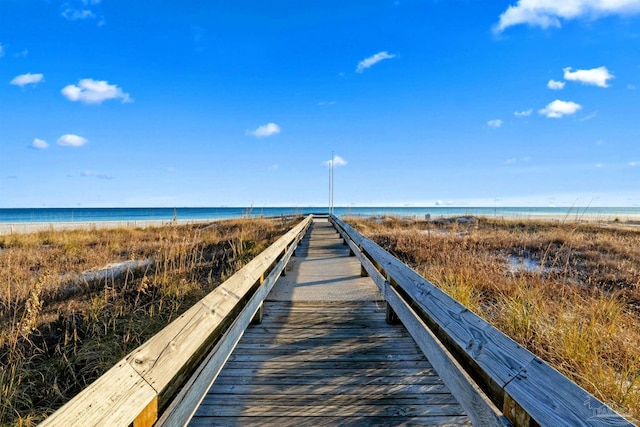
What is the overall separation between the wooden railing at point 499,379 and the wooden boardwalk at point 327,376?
427mm

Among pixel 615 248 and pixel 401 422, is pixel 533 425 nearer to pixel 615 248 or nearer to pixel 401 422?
pixel 401 422

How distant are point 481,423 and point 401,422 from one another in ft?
2.55

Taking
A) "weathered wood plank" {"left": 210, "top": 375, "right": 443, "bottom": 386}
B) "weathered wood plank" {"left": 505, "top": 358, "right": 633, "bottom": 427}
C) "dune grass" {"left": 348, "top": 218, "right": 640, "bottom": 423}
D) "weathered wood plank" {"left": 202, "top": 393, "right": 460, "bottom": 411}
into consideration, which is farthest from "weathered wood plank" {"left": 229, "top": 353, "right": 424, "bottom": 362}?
"weathered wood plank" {"left": 505, "top": 358, "right": 633, "bottom": 427}

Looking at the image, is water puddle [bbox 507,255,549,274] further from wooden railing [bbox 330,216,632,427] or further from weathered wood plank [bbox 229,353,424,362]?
wooden railing [bbox 330,216,632,427]

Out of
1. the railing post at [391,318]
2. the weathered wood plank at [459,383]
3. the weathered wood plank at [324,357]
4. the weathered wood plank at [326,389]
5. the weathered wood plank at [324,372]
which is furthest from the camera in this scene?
the railing post at [391,318]

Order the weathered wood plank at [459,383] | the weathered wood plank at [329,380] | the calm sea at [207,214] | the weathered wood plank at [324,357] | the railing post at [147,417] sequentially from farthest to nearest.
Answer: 1. the calm sea at [207,214]
2. the weathered wood plank at [324,357]
3. the weathered wood plank at [329,380]
4. the weathered wood plank at [459,383]
5. the railing post at [147,417]

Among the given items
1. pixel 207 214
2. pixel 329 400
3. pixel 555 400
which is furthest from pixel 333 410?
pixel 207 214

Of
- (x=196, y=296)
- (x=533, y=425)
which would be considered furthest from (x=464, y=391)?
(x=196, y=296)

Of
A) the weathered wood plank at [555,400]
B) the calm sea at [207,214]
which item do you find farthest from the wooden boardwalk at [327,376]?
the calm sea at [207,214]

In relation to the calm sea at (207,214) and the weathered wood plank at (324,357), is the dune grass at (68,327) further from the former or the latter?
the calm sea at (207,214)

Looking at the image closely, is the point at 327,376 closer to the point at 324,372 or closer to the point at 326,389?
the point at 324,372

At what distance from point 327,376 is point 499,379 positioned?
1.69 metres

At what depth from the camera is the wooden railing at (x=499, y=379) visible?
1124 mm

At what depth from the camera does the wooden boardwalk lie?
2.33 metres
